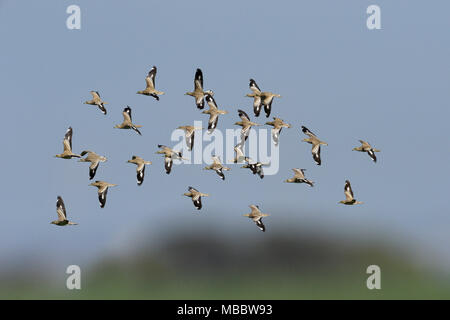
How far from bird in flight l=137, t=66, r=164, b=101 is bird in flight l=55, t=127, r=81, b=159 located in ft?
7.89

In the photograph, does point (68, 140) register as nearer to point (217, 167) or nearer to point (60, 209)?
point (60, 209)

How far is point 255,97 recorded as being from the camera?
30.2 meters

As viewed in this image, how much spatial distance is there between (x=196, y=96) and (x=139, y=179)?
3.21 metres

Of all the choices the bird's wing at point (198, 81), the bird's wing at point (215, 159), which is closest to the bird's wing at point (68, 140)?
the bird's wing at point (198, 81)

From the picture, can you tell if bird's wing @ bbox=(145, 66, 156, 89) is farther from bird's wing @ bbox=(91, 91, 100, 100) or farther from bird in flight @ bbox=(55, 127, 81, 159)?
bird in flight @ bbox=(55, 127, 81, 159)

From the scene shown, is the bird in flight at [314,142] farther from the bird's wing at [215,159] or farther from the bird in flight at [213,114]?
the bird's wing at [215,159]

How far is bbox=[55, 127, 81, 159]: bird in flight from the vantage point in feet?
91.3

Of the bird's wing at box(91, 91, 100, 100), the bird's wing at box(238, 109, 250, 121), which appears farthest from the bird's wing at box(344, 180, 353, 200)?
the bird's wing at box(91, 91, 100, 100)

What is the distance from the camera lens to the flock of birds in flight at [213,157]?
28.4 meters

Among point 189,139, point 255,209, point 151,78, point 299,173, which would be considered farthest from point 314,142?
point 151,78
